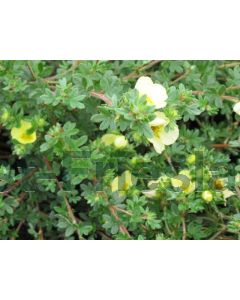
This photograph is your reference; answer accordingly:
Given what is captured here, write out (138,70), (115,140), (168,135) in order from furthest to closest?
1. (138,70)
2. (115,140)
3. (168,135)

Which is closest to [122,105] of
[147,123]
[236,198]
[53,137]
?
[147,123]

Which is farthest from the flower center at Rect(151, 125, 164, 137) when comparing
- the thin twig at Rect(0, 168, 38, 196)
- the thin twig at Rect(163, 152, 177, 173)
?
the thin twig at Rect(0, 168, 38, 196)

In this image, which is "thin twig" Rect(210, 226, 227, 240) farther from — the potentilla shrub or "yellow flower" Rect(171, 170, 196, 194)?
"yellow flower" Rect(171, 170, 196, 194)

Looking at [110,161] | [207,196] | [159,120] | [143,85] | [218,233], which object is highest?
[143,85]

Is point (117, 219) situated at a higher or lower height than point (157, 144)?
lower

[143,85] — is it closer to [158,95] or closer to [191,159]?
[158,95]

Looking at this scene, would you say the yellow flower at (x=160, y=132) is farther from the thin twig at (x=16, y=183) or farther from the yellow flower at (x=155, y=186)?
the thin twig at (x=16, y=183)

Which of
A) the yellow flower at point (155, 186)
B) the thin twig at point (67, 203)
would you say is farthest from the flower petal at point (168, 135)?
the thin twig at point (67, 203)

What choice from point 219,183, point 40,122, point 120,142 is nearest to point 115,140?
point 120,142
